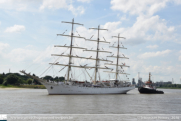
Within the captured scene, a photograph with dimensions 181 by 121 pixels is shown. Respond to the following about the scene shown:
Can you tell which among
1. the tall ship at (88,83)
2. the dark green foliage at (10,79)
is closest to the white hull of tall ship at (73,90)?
the tall ship at (88,83)

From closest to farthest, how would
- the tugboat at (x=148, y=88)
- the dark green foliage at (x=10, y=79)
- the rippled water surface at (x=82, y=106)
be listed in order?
the rippled water surface at (x=82, y=106)
the tugboat at (x=148, y=88)
the dark green foliage at (x=10, y=79)

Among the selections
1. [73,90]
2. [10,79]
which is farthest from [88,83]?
[10,79]

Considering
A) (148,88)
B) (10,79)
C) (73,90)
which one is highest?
(10,79)

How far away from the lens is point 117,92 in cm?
9006

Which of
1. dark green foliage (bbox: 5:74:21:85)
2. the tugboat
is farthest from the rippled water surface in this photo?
dark green foliage (bbox: 5:74:21:85)

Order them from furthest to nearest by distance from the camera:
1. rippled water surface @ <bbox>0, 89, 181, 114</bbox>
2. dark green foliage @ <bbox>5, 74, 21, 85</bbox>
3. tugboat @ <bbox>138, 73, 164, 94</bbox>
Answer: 1. dark green foliage @ <bbox>5, 74, 21, 85</bbox>
2. tugboat @ <bbox>138, 73, 164, 94</bbox>
3. rippled water surface @ <bbox>0, 89, 181, 114</bbox>

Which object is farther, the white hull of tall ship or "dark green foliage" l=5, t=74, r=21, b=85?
"dark green foliage" l=5, t=74, r=21, b=85

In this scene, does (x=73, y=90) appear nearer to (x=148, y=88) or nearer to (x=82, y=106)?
(x=82, y=106)

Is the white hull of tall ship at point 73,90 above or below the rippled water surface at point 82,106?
above

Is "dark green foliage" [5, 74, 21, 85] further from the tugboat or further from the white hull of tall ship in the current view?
the tugboat

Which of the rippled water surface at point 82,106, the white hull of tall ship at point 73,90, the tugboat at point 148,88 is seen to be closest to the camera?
the rippled water surface at point 82,106

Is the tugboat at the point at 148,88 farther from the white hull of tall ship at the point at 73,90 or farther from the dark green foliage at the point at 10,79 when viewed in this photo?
the dark green foliage at the point at 10,79

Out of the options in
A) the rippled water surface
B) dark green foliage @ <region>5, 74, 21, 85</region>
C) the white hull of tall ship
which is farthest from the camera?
dark green foliage @ <region>5, 74, 21, 85</region>

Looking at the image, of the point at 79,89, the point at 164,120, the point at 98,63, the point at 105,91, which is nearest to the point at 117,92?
the point at 105,91
